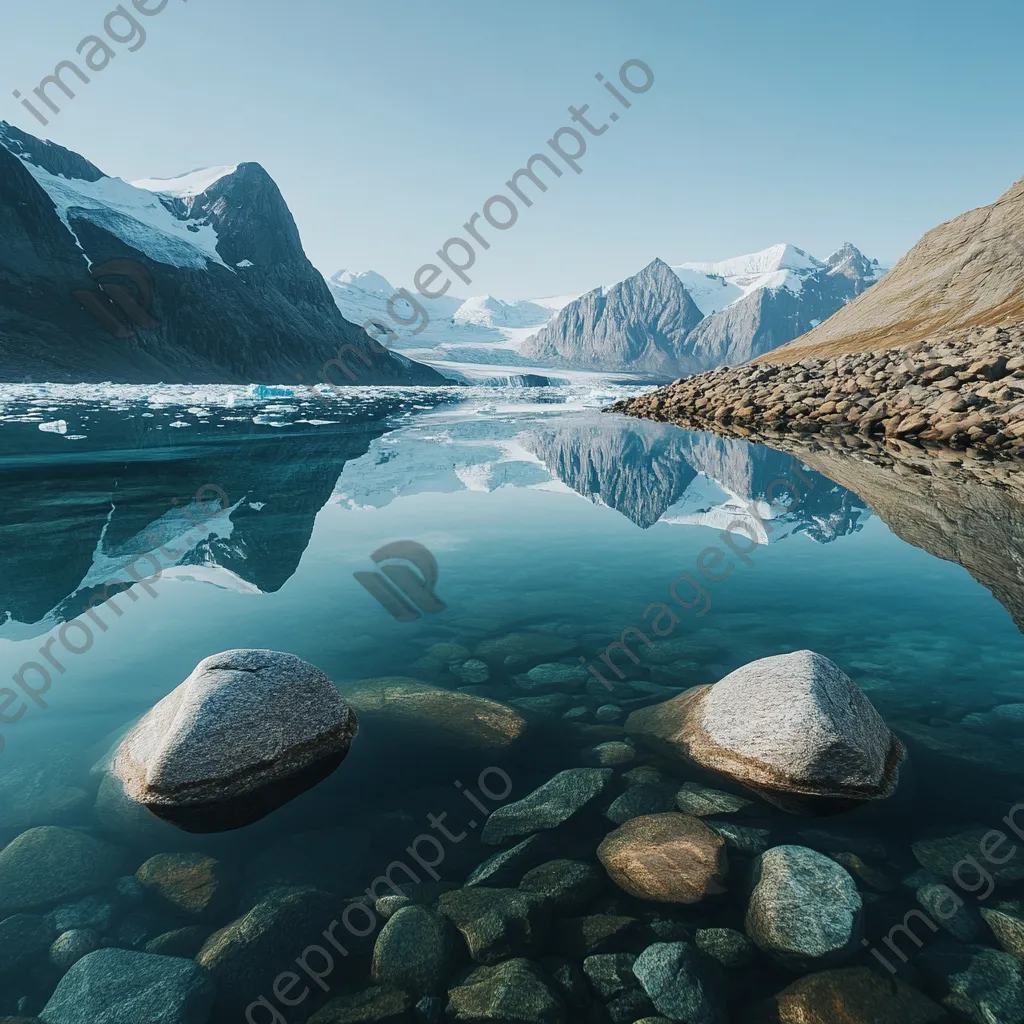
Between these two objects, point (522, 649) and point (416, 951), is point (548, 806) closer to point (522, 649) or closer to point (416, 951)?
point (416, 951)

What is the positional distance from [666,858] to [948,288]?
289ft

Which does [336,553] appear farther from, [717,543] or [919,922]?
[919,922]

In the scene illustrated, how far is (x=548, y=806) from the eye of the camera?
6234 mm

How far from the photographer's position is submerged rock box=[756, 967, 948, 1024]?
4094mm

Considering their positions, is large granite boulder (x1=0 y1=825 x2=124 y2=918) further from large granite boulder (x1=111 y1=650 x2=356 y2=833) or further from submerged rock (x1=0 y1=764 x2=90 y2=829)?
large granite boulder (x1=111 y1=650 x2=356 y2=833)

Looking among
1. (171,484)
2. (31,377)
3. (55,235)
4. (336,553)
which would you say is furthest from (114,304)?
(336,553)

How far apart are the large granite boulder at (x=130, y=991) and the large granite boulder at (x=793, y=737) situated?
4948 millimetres

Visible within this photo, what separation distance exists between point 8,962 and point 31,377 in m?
144

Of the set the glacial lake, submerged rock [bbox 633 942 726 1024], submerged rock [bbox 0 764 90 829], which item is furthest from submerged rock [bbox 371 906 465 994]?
submerged rock [bbox 0 764 90 829]

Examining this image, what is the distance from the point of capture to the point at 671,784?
6.57m

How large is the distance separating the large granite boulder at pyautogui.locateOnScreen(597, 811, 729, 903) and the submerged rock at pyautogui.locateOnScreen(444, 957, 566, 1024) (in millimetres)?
1182

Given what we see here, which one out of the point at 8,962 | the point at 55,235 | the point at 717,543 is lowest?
the point at 8,962

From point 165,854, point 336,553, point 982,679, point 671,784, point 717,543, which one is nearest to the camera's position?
point 165,854

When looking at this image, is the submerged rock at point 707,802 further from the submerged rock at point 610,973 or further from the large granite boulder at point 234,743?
the large granite boulder at point 234,743
